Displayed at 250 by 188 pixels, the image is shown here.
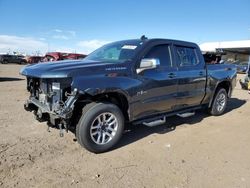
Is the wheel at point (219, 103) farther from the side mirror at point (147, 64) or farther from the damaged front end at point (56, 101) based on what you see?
the damaged front end at point (56, 101)

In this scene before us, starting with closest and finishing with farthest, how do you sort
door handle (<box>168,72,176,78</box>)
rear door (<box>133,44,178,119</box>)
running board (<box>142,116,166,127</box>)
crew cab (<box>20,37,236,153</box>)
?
crew cab (<box>20,37,236,153</box>)
rear door (<box>133,44,178,119</box>)
running board (<box>142,116,166,127</box>)
door handle (<box>168,72,176,78</box>)

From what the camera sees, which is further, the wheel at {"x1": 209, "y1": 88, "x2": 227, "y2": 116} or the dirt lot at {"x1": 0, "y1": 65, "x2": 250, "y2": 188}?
the wheel at {"x1": 209, "y1": 88, "x2": 227, "y2": 116}

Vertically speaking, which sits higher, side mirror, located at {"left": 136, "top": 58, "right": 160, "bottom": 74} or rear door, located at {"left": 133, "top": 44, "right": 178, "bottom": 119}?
side mirror, located at {"left": 136, "top": 58, "right": 160, "bottom": 74}

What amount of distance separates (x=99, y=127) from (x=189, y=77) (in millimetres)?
2511

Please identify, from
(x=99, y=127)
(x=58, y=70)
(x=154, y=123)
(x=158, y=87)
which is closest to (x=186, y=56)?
(x=158, y=87)

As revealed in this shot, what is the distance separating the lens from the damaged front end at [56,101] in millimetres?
4055

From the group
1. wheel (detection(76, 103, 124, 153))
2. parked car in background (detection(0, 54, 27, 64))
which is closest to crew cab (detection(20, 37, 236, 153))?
wheel (detection(76, 103, 124, 153))

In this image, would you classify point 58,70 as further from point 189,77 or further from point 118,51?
point 189,77

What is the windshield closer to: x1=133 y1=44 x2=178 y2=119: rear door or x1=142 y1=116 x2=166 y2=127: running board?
x1=133 y1=44 x2=178 y2=119: rear door

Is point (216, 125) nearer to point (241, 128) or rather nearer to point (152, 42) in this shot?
point (241, 128)

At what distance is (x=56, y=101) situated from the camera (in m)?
4.29

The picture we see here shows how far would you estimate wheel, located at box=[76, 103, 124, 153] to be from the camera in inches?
165

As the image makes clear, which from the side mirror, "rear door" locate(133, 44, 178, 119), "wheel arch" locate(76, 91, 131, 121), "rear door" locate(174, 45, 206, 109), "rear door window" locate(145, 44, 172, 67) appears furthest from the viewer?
"rear door" locate(174, 45, 206, 109)

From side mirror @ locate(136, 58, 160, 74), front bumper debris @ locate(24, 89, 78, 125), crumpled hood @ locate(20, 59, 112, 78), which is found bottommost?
front bumper debris @ locate(24, 89, 78, 125)
